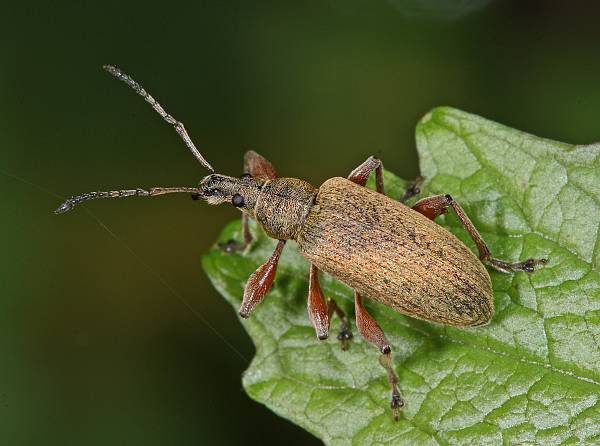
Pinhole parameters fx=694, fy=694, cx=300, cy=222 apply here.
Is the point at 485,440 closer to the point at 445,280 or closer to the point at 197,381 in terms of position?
the point at 445,280

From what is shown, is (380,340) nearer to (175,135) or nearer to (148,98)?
(148,98)

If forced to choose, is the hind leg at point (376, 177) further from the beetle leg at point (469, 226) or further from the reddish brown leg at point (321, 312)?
the reddish brown leg at point (321, 312)

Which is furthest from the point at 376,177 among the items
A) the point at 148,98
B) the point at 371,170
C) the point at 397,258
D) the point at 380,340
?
the point at 148,98

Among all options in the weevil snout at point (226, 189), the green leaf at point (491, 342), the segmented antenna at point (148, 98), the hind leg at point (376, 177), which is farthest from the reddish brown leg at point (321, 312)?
the segmented antenna at point (148, 98)

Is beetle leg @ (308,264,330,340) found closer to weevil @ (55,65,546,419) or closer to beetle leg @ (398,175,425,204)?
weevil @ (55,65,546,419)

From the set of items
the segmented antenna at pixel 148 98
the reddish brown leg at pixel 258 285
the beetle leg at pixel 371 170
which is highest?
the segmented antenna at pixel 148 98

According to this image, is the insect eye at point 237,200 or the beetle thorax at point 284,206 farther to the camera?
the insect eye at point 237,200
